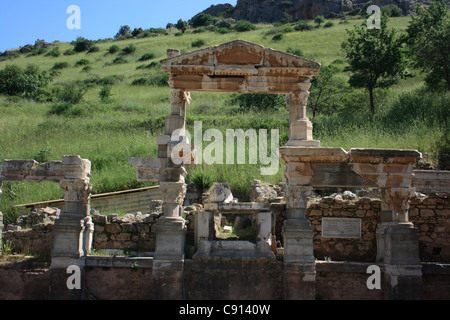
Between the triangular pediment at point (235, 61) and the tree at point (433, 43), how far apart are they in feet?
42.0

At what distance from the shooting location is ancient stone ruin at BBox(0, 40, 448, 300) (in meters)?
8.59

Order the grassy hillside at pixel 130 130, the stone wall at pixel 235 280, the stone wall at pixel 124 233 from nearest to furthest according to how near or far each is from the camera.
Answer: the stone wall at pixel 235 280, the stone wall at pixel 124 233, the grassy hillside at pixel 130 130

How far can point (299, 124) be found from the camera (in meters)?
9.58

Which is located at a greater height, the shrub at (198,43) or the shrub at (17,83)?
the shrub at (198,43)

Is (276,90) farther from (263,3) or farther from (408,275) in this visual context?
(263,3)

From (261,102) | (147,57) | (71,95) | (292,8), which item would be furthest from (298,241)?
(292,8)

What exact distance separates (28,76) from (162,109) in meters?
16.4

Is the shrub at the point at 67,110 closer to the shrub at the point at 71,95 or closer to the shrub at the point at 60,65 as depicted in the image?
the shrub at the point at 71,95

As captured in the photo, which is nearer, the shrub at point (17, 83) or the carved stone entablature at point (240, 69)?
the carved stone entablature at point (240, 69)

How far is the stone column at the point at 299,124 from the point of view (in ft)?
30.7

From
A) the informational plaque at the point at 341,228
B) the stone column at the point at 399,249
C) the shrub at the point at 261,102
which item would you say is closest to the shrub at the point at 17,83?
the shrub at the point at 261,102

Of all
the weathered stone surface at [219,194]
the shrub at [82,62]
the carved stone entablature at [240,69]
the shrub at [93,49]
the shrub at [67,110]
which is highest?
the shrub at [93,49]

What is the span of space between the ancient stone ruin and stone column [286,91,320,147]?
0.02 m

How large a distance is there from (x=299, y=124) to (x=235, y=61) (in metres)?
2.04
